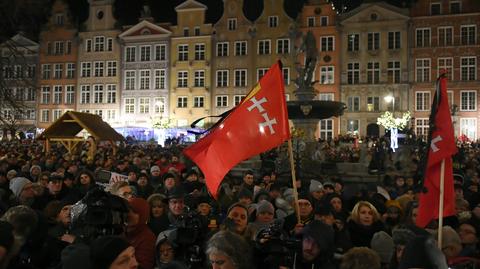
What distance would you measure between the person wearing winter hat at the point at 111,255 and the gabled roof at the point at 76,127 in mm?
12335

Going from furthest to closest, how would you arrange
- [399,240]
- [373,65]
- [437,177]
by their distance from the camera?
[373,65] → [437,177] → [399,240]

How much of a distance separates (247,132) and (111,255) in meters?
2.68

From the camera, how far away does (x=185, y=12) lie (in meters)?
46.9

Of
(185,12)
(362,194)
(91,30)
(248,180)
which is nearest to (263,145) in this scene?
(362,194)

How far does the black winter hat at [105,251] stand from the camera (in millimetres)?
2887

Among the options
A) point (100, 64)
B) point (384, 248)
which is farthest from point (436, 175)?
point (100, 64)

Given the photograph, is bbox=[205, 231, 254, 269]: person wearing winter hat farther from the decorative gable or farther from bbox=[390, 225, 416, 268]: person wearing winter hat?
the decorative gable

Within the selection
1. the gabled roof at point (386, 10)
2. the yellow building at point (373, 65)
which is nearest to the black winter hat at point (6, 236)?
the yellow building at point (373, 65)

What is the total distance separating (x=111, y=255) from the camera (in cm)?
289

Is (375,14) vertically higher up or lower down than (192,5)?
lower down

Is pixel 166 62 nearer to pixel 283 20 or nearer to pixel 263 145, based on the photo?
pixel 283 20

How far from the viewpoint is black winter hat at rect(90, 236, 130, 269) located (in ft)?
9.47

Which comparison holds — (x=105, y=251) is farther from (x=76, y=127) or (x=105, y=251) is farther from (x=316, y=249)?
(x=76, y=127)

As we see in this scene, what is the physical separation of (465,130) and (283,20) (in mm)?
18319
